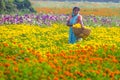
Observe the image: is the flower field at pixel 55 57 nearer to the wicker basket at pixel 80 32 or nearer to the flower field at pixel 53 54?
the flower field at pixel 53 54

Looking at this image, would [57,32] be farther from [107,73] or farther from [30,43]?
[107,73]

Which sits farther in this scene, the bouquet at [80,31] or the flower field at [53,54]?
the bouquet at [80,31]

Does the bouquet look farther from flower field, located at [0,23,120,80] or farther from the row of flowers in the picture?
the row of flowers

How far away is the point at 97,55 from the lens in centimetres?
1292

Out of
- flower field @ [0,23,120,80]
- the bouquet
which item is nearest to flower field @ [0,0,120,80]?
flower field @ [0,23,120,80]

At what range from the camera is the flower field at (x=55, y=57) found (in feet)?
33.8

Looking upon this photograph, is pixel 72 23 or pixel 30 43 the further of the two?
pixel 72 23

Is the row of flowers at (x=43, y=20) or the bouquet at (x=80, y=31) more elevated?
the bouquet at (x=80, y=31)

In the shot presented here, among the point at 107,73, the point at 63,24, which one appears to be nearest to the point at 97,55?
the point at 107,73

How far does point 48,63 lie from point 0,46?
2.38 metres

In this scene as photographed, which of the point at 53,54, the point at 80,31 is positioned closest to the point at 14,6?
the point at 80,31

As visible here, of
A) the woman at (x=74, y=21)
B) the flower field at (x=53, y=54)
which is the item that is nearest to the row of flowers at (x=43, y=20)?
the flower field at (x=53, y=54)

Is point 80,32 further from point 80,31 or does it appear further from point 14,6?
point 14,6

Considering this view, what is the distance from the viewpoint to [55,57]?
1223 cm
